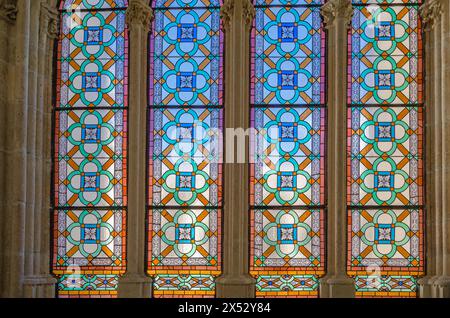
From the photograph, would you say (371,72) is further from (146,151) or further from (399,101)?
(146,151)

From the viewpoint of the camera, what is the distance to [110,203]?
10688 mm

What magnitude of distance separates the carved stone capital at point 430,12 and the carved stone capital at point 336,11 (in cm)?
92

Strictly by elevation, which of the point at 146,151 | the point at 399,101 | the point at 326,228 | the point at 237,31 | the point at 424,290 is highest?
the point at 237,31

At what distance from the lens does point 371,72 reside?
421 inches

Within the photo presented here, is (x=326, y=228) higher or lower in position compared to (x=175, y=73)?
Answer: lower

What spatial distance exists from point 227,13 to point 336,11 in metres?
1.39

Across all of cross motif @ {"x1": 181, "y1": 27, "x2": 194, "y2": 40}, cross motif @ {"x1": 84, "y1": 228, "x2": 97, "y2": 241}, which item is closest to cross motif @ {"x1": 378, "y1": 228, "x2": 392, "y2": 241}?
cross motif @ {"x1": 181, "y1": 27, "x2": 194, "y2": 40}

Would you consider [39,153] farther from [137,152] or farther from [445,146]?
[445,146]

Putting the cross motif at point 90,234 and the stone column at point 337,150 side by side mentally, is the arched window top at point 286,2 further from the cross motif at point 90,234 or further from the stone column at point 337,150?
the cross motif at point 90,234

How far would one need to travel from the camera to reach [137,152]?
34.5ft

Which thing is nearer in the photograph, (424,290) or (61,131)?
(424,290)

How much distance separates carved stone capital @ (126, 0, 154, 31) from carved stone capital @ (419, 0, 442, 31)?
3526 millimetres

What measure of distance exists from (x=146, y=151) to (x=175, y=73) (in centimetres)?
110

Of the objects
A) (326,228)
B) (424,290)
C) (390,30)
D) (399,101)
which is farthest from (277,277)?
(390,30)
